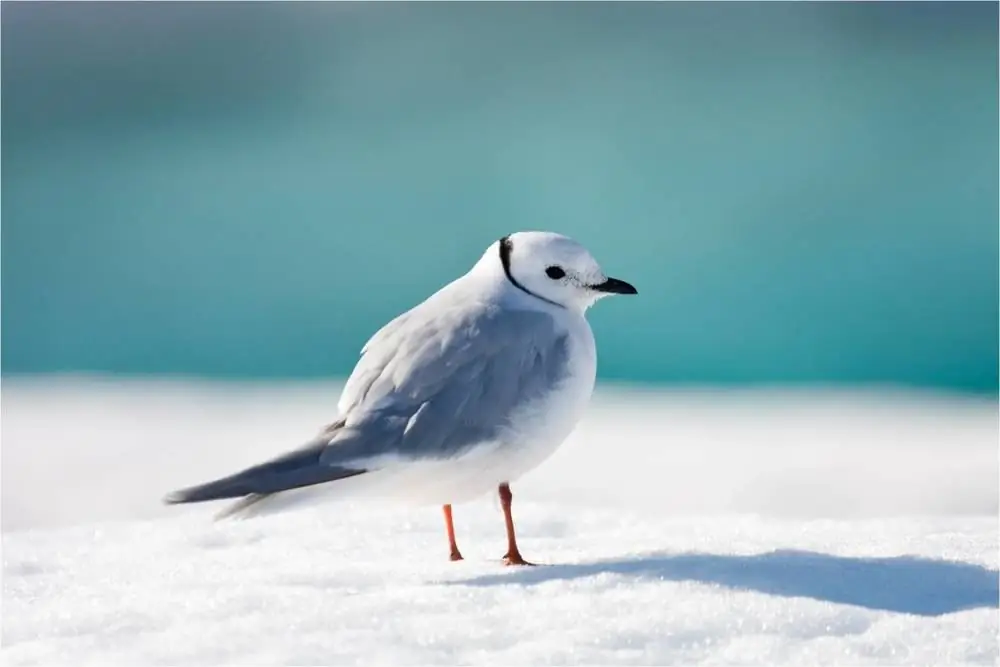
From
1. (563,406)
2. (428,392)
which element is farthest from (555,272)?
(428,392)

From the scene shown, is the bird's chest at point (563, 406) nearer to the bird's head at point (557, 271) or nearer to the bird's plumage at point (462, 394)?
the bird's plumage at point (462, 394)

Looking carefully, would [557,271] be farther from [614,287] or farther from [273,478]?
[273,478]

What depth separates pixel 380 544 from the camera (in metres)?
3.17

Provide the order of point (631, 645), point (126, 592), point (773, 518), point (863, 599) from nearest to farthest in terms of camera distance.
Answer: point (631, 645)
point (863, 599)
point (126, 592)
point (773, 518)

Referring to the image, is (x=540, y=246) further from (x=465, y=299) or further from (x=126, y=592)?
(x=126, y=592)

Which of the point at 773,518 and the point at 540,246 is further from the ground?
the point at 540,246

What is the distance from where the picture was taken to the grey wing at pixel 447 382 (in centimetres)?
262

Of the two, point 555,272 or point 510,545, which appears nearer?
point 510,545

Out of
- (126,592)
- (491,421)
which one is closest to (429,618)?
(491,421)

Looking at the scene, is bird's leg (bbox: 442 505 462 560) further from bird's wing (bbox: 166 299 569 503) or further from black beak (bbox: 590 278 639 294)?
black beak (bbox: 590 278 639 294)

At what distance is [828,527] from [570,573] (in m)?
0.95

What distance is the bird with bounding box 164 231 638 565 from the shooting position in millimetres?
2592

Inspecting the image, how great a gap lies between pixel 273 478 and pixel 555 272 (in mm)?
854

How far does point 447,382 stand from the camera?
271cm
